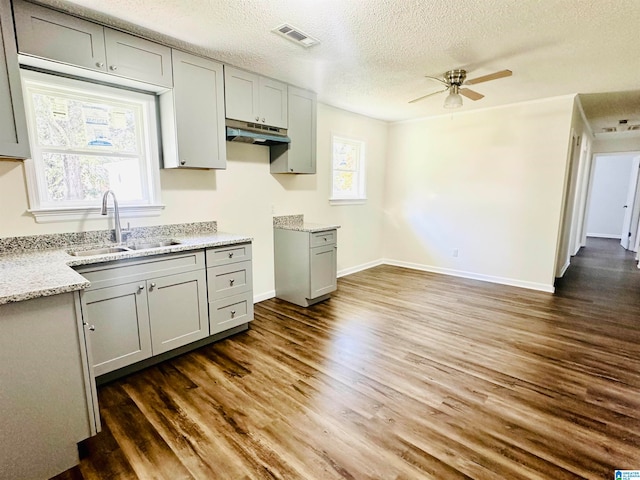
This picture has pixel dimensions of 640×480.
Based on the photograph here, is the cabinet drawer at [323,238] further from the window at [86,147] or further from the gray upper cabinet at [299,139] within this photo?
the window at [86,147]

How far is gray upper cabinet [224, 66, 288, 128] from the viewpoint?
3.09 meters

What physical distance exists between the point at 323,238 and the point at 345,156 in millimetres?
1899

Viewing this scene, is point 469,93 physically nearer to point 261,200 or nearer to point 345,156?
point 345,156


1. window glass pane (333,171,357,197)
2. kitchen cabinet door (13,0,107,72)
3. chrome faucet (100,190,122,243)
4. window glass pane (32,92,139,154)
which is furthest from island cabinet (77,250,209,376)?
window glass pane (333,171,357,197)

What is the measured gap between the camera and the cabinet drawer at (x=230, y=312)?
2852mm

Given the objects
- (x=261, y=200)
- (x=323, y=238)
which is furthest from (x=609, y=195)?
(x=261, y=200)

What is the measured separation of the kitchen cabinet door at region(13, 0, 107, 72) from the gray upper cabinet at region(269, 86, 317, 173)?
6.05 feet

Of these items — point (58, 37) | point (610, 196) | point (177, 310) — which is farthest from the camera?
point (610, 196)

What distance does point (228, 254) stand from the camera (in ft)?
9.52

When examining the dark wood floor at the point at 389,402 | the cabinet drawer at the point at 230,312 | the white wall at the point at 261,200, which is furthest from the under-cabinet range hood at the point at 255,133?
the dark wood floor at the point at 389,402

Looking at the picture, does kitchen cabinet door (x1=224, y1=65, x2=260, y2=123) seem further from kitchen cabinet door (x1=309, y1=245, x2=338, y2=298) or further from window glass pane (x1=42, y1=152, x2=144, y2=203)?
kitchen cabinet door (x1=309, y1=245, x2=338, y2=298)

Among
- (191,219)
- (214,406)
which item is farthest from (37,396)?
(191,219)

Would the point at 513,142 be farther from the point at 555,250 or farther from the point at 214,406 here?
the point at 214,406

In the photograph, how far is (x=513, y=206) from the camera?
4.56 meters
